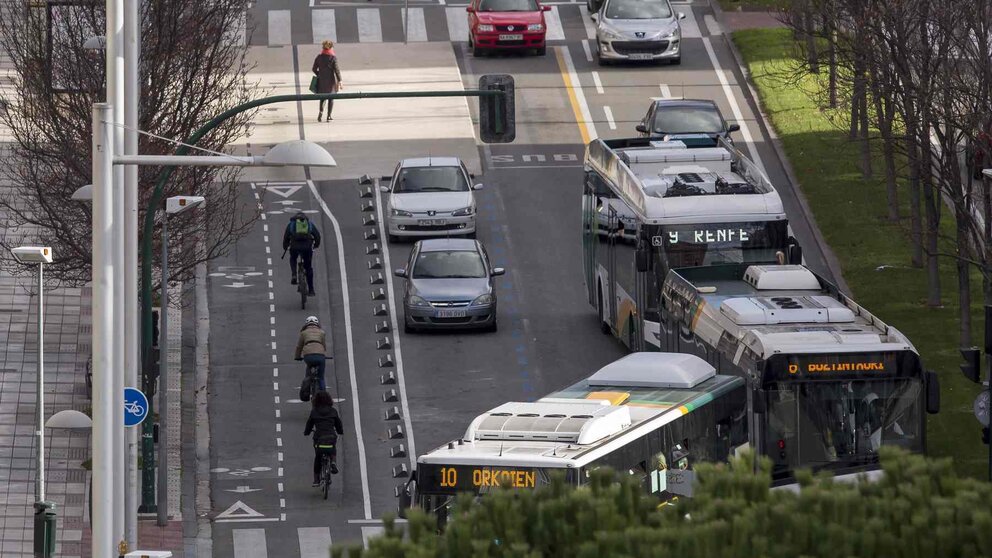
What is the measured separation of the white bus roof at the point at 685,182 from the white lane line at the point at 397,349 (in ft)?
15.9

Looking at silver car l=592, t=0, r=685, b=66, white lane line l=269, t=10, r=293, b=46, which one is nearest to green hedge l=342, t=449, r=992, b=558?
silver car l=592, t=0, r=685, b=66

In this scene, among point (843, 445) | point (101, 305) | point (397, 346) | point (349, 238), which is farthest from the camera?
point (349, 238)

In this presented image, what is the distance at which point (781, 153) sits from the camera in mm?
47969

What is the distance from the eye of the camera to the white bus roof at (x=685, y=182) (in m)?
31.7

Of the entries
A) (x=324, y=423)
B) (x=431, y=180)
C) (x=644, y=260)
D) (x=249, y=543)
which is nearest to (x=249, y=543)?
(x=249, y=543)

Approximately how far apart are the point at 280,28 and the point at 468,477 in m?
39.8

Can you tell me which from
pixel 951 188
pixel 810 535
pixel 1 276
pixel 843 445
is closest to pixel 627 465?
pixel 843 445

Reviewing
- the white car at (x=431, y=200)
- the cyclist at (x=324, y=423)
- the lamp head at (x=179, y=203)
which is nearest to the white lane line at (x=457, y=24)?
the white car at (x=431, y=200)

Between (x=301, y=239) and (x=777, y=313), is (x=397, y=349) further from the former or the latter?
(x=777, y=313)

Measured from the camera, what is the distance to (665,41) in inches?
2093

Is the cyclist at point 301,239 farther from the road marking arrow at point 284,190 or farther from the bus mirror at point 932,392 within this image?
the bus mirror at point 932,392

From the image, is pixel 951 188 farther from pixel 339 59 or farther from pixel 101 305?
pixel 339 59

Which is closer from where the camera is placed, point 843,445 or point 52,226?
point 843,445

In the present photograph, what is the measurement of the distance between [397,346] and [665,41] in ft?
63.9
